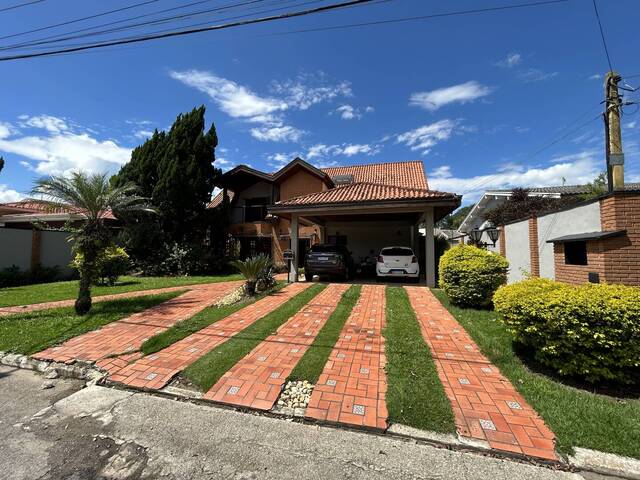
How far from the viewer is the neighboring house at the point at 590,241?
497 cm

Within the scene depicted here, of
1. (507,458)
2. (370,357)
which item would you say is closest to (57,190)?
(370,357)

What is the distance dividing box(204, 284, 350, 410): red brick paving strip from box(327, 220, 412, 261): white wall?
12.8 m

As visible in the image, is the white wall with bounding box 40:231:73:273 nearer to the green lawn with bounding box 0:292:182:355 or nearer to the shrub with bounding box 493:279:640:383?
the green lawn with bounding box 0:292:182:355

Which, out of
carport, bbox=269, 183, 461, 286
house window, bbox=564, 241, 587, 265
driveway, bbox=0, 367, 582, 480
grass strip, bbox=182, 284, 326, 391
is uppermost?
carport, bbox=269, 183, 461, 286

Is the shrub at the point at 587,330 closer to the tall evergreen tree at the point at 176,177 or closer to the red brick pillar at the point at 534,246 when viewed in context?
the red brick pillar at the point at 534,246

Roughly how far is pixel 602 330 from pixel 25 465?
5.76 m

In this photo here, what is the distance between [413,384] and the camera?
11.8 feet

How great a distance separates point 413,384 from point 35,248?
1743 centimetres

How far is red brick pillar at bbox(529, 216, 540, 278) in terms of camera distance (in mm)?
7778

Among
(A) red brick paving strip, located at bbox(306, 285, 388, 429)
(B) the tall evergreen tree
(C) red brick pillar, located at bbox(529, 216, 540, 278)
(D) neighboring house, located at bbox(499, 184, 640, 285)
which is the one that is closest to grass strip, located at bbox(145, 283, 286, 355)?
(A) red brick paving strip, located at bbox(306, 285, 388, 429)

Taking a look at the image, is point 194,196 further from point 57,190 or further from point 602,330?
point 602,330

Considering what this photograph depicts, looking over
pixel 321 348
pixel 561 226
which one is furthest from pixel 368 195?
pixel 321 348

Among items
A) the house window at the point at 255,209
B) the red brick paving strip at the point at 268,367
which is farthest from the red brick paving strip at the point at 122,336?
the house window at the point at 255,209

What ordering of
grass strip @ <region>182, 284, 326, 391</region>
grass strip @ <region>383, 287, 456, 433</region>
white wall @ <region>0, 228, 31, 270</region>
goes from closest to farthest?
grass strip @ <region>383, 287, 456, 433</region> → grass strip @ <region>182, 284, 326, 391</region> → white wall @ <region>0, 228, 31, 270</region>
